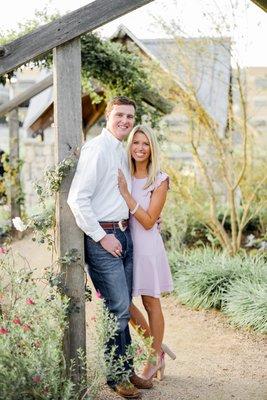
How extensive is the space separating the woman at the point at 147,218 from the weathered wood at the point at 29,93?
5.56 meters

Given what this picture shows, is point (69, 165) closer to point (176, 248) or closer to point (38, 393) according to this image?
point (38, 393)

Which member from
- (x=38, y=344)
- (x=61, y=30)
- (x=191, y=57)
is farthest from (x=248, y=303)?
(x=191, y=57)

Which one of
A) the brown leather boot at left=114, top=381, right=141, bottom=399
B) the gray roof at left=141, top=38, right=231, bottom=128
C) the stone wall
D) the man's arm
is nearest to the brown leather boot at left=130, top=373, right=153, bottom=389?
the brown leather boot at left=114, top=381, right=141, bottom=399

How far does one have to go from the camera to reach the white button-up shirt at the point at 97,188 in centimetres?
393

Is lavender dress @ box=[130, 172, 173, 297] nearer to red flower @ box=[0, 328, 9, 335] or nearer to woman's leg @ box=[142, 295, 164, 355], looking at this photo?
woman's leg @ box=[142, 295, 164, 355]

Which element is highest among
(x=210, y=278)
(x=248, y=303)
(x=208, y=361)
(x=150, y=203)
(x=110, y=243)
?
(x=150, y=203)

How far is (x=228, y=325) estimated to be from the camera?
6875 millimetres

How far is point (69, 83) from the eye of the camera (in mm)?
4008

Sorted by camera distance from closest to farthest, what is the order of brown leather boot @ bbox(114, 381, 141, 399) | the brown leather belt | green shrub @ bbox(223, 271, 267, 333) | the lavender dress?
1. the brown leather belt
2. brown leather boot @ bbox(114, 381, 141, 399)
3. the lavender dress
4. green shrub @ bbox(223, 271, 267, 333)

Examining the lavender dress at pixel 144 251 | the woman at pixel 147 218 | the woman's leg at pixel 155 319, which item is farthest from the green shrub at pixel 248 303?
the lavender dress at pixel 144 251

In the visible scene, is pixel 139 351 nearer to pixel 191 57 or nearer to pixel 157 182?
pixel 157 182

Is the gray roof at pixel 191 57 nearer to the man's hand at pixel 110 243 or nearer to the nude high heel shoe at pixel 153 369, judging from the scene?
the nude high heel shoe at pixel 153 369

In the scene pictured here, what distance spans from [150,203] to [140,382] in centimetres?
129

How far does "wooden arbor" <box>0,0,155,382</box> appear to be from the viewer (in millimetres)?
3879
